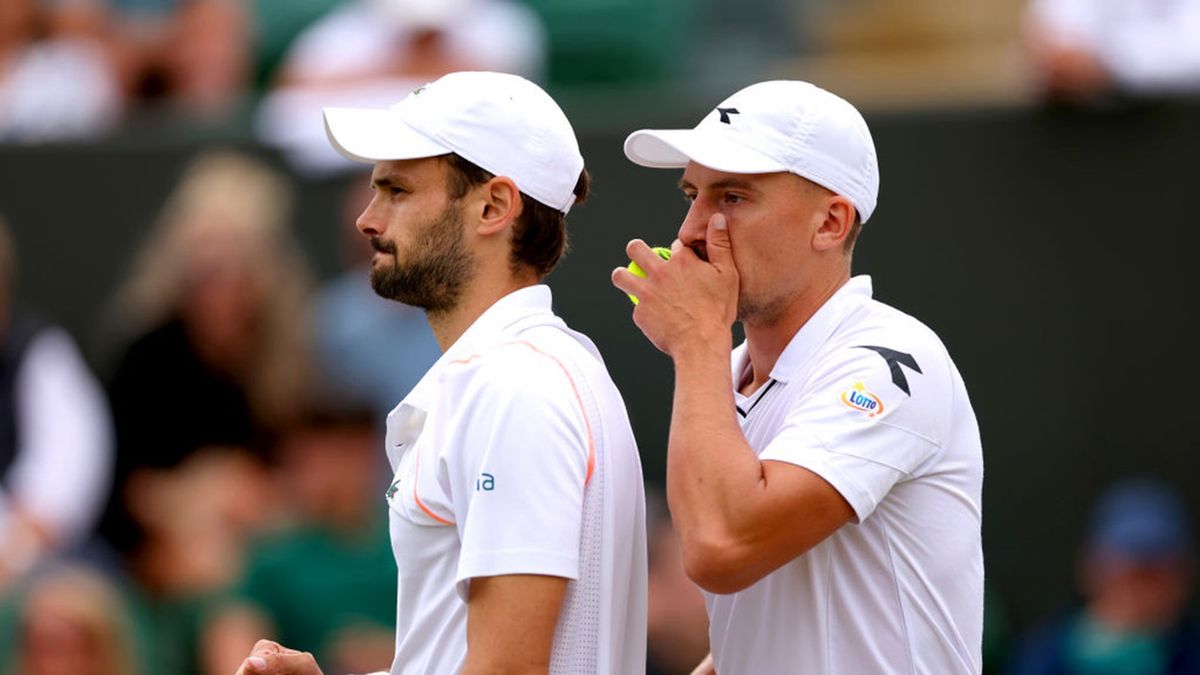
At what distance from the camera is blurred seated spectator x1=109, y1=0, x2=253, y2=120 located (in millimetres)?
9234

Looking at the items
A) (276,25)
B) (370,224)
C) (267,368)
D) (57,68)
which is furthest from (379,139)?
(276,25)

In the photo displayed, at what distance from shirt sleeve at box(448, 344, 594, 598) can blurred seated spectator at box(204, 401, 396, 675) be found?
360 centimetres

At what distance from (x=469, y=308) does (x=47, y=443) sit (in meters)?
4.81

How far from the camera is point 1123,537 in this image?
6.93m

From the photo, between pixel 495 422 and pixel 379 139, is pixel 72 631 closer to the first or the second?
pixel 379 139

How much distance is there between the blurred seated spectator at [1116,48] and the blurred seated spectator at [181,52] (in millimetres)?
3594

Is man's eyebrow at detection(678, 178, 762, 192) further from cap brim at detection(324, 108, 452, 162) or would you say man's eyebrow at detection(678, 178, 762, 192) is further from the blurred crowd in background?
the blurred crowd in background

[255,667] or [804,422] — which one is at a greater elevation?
[804,422]

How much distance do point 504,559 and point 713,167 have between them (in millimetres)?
830

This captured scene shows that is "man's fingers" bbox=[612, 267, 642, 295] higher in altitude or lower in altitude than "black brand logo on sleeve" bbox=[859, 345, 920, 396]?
higher

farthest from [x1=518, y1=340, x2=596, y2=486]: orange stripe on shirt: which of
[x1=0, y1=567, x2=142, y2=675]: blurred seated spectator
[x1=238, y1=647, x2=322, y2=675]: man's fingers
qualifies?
[x1=0, y1=567, x2=142, y2=675]: blurred seated spectator

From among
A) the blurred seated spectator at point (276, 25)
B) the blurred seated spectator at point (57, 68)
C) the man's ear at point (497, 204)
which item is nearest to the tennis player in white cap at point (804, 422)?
the man's ear at point (497, 204)

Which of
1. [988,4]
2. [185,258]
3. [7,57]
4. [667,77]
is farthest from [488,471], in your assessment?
[988,4]

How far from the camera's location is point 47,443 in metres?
7.96
